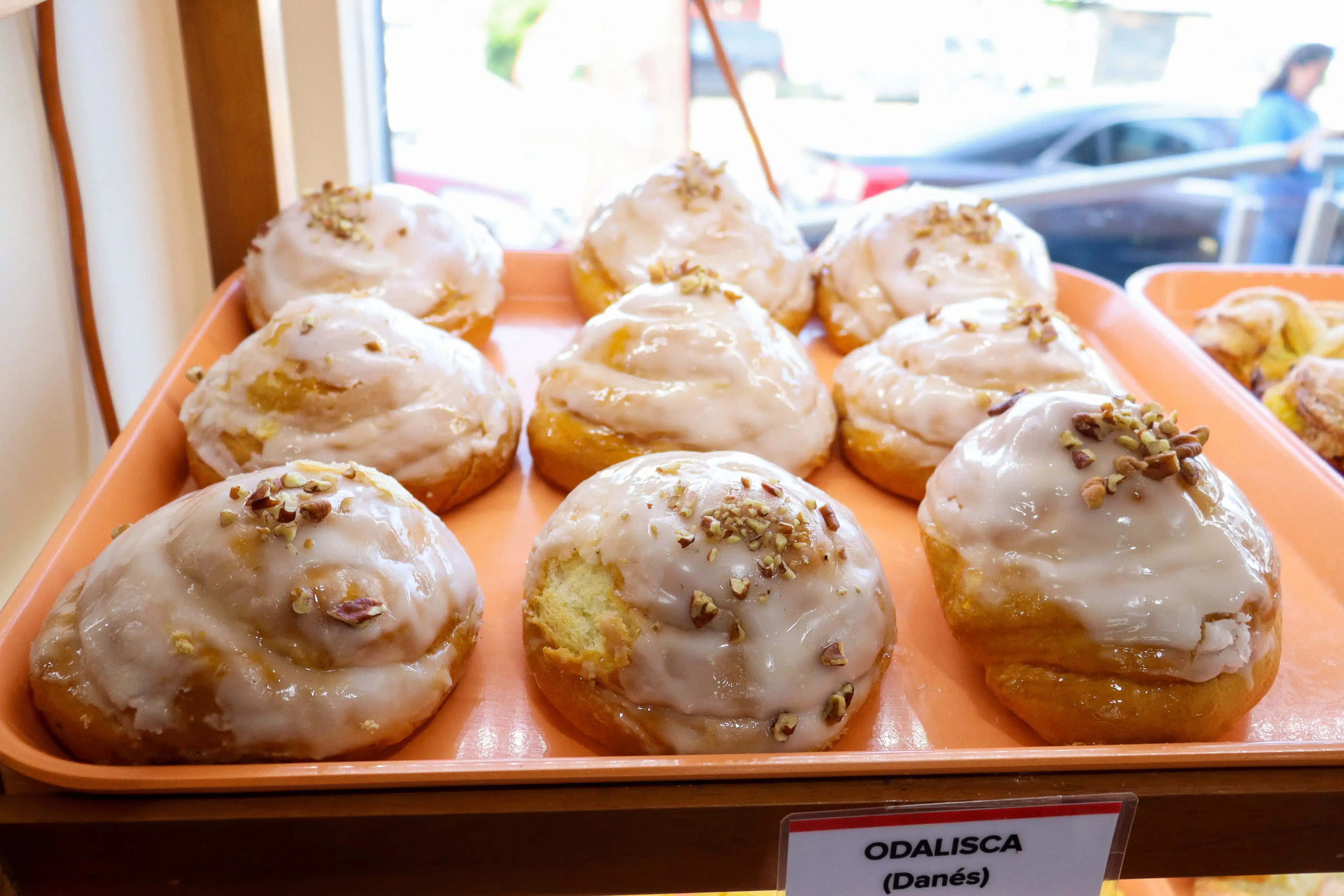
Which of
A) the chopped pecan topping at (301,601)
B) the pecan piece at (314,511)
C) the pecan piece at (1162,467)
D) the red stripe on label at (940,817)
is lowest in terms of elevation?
the red stripe on label at (940,817)

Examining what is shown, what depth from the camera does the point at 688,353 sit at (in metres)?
1.81

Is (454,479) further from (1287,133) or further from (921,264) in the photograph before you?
(1287,133)

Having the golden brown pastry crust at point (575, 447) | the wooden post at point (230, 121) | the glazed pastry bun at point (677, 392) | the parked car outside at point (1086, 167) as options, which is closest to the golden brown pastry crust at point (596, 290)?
the glazed pastry bun at point (677, 392)

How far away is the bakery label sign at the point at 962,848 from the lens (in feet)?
3.76

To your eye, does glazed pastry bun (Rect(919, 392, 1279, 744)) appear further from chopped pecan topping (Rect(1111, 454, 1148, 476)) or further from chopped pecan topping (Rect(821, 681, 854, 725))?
chopped pecan topping (Rect(821, 681, 854, 725))

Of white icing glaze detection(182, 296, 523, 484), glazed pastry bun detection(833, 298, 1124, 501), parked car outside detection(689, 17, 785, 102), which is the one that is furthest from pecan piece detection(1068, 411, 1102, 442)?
parked car outside detection(689, 17, 785, 102)

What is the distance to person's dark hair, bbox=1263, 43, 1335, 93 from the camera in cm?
357

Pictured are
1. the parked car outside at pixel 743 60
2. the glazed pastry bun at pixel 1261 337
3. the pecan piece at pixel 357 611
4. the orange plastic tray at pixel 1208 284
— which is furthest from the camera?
the parked car outside at pixel 743 60

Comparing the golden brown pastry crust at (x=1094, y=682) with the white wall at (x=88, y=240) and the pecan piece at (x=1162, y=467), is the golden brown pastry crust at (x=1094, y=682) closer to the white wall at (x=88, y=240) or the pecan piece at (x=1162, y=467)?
the pecan piece at (x=1162, y=467)

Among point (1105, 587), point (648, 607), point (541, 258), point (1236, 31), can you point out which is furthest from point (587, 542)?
point (1236, 31)

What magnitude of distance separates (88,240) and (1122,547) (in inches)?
72.0

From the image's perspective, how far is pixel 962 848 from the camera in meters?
1.17

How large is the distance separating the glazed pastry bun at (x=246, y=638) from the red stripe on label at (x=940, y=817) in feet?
1.69

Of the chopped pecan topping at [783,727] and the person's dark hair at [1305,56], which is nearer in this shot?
the chopped pecan topping at [783,727]
